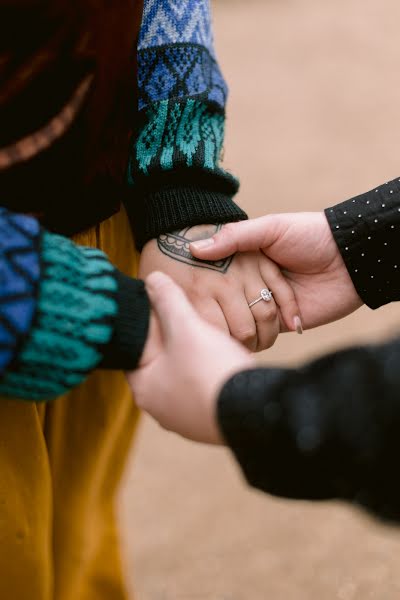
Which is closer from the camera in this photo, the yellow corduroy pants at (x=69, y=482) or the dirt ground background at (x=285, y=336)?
the yellow corduroy pants at (x=69, y=482)

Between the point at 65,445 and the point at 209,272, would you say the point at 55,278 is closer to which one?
the point at 209,272

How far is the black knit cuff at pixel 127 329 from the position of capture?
667 mm

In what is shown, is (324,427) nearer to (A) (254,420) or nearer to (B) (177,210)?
(A) (254,420)

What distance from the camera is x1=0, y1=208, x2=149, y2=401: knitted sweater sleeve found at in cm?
60

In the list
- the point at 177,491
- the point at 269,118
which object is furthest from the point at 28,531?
the point at 269,118

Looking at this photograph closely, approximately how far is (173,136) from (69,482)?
0.47 metres

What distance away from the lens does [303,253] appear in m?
0.92

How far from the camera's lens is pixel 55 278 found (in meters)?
0.62

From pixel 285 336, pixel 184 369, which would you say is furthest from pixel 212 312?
pixel 285 336

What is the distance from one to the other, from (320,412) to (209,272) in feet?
1.24

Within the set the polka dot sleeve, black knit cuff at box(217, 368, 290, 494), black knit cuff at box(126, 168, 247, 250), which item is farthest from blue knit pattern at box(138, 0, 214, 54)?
black knit cuff at box(217, 368, 290, 494)

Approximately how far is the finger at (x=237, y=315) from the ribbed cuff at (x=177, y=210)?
9cm

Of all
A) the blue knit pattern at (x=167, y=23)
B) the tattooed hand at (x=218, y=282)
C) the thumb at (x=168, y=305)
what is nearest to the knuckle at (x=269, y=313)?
the tattooed hand at (x=218, y=282)

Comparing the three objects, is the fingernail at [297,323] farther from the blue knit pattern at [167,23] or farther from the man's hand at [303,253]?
the blue knit pattern at [167,23]
